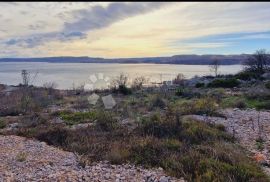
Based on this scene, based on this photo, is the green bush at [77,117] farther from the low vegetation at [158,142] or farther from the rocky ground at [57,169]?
the rocky ground at [57,169]

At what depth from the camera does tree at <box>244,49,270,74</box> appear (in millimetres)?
41987

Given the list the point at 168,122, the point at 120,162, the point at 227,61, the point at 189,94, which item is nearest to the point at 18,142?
the point at 120,162

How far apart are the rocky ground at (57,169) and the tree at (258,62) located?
115 feet

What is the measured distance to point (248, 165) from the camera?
7.88 meters

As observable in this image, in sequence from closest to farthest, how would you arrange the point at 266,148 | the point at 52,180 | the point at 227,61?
the point at 52,180 → the point at 266,148 → the point at 227,61

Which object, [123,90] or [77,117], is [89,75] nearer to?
[123,90]

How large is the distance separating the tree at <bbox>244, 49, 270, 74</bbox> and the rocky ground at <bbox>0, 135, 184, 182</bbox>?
35003 mm

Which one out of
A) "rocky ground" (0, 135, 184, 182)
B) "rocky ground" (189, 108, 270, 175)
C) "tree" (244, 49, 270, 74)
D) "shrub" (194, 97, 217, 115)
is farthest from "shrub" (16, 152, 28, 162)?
"tree" (244, 49, 270, 74)

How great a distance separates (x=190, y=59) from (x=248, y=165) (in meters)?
130

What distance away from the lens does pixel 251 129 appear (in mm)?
12312

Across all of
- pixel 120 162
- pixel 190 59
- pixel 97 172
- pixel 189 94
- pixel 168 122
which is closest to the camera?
pixel 97 172

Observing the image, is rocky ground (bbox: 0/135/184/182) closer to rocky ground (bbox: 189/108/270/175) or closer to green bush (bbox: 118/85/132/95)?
rocky ground (bbox: 189/108/270/175)

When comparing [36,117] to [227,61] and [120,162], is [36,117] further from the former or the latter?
[227,61]

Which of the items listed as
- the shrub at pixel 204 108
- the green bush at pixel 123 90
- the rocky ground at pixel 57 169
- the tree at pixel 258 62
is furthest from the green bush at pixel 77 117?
the tree at pixel 258 62
